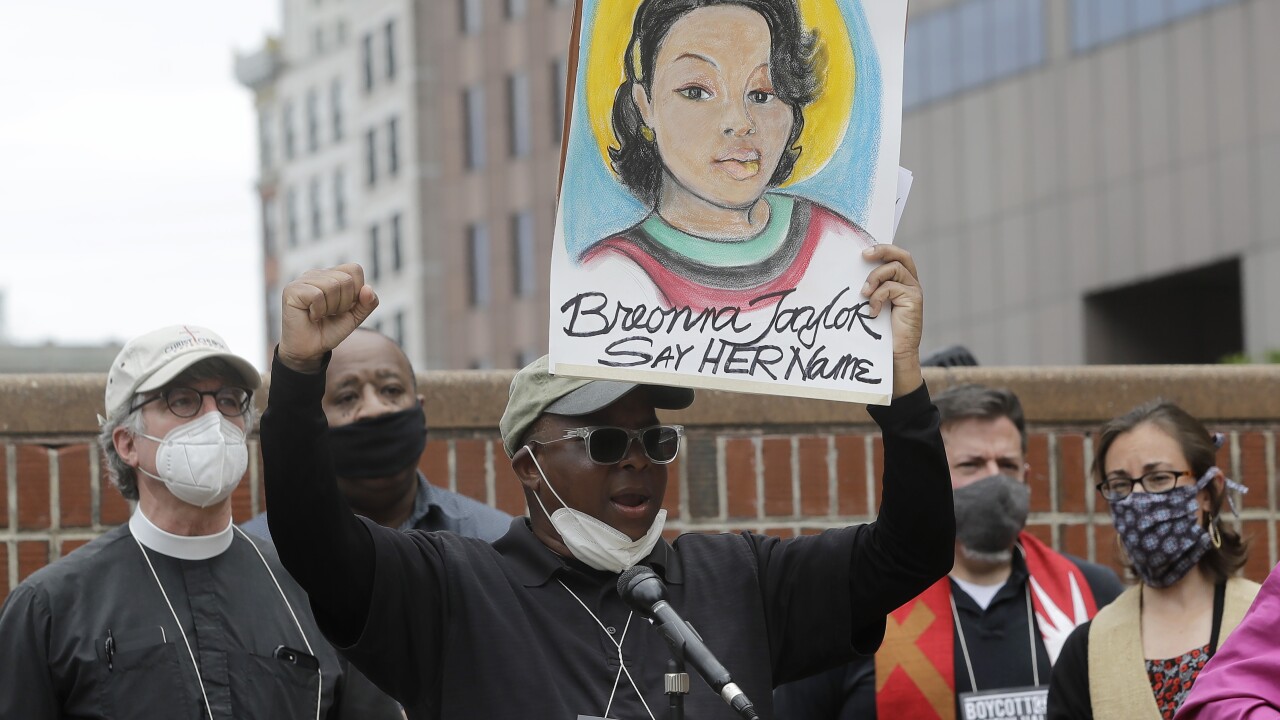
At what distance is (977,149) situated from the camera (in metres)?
40.9

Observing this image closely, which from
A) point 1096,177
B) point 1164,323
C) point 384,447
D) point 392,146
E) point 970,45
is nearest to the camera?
point 384,447

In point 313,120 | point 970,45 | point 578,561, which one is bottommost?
point 578,561

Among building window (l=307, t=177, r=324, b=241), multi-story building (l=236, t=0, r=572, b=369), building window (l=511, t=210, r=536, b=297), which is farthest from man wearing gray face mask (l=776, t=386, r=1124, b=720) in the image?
building window (l=307, t=177, r=324, b=241)

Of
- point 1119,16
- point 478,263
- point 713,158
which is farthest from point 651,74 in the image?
point 478,263

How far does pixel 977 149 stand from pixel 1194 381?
33.5 m

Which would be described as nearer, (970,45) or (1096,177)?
(1096,177)

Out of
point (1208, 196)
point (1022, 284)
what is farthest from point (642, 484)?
point (1022, 284)

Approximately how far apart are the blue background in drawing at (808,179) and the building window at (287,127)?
243 ft

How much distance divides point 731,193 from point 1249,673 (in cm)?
147

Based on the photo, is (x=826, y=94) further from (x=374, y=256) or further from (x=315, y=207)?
(x=315, y=207)

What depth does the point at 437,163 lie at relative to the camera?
6344 cm

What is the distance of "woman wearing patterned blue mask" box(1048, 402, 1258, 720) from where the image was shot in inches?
217

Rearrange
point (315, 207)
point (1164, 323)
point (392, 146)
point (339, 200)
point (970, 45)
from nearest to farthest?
point (1164, 323) → point (970, 45) → point (392, 146) → point (339, 200) → point (315, 207)

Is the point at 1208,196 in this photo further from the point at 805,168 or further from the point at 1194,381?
the point at 805,168
